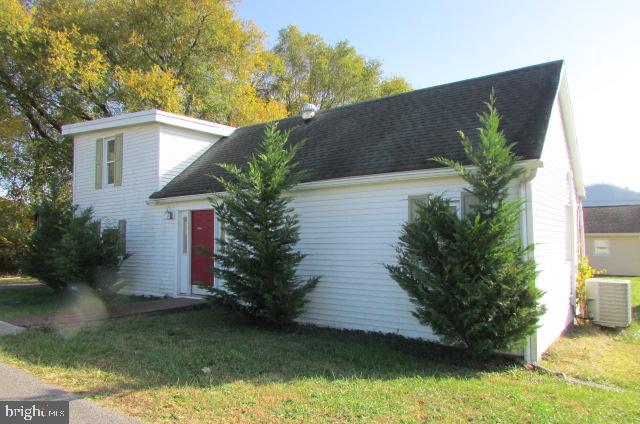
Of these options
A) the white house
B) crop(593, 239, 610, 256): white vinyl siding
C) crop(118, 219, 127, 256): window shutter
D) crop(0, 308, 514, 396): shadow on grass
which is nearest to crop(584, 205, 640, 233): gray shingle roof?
crop(593, 239, 610, 256): white vinyl siding

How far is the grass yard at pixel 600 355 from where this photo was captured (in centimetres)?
672

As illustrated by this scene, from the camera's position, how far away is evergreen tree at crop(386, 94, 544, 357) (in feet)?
20.9

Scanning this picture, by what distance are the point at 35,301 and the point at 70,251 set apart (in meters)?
1.83

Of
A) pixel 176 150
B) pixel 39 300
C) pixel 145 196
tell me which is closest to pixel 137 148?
pixel 176 150

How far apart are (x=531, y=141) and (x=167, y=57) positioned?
70.4 feet

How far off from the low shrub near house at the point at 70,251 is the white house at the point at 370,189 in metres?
1.10

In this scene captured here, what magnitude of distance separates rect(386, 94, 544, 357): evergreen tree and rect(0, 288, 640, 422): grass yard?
603mm

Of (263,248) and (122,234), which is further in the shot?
(122,234)

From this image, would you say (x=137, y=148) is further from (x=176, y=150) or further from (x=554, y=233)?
(x=554, y=233)

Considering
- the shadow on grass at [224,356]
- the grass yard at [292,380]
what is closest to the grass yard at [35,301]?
the shadow on grass at [224,356]

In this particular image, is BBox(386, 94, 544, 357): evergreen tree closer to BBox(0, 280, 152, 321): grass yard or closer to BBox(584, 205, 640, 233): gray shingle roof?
BBox(0, 280, 152, 321): grass yard

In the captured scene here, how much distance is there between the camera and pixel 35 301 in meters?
12.3

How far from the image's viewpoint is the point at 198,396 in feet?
16.5

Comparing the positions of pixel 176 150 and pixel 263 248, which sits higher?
pixel 176 150
